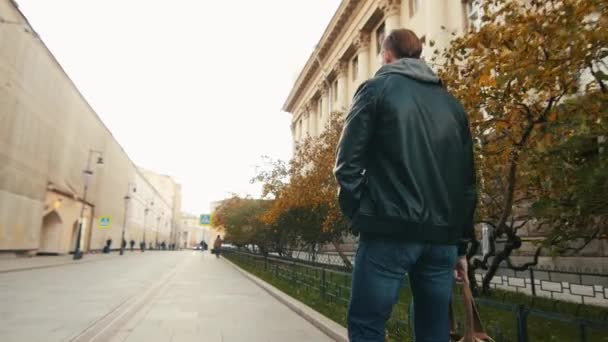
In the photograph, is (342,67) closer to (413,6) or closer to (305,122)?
(413,6)

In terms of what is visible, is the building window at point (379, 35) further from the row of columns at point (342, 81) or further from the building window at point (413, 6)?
the building window at point (413, 6)

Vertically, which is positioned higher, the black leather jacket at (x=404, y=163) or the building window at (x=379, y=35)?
the building window at (x=379, y=35)

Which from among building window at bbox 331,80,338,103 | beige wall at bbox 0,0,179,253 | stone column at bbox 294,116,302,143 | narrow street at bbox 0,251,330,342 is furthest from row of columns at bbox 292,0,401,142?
beige wall at bbox 0,0,179,253

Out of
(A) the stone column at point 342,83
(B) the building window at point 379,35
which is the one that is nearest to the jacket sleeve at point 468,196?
(B) the building window at point 379,35

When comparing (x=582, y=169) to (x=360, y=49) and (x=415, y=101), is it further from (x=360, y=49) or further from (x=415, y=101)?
(x=360, y=49)

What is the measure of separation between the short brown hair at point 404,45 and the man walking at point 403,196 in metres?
0.14

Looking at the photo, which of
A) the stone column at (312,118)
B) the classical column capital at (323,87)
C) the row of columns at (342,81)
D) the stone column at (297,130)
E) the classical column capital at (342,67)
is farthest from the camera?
the stone column at (297,130)

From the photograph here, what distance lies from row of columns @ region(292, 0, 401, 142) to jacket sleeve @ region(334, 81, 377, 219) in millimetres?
17594

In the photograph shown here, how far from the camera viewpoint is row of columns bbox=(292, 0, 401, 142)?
2464 centimetres

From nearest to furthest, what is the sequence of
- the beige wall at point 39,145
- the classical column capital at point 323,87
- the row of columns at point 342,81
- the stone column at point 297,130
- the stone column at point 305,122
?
the beige wall at point 39,145 < the row of columns at point 342,81 < the classical column capital at point 323,87 < the stone column at point 305,122 < the stone column at point 297,130

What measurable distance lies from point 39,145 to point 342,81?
20.5 m

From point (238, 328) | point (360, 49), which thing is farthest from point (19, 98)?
point (238, 328)

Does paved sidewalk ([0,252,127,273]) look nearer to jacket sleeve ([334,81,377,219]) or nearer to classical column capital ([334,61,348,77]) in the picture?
jacket sleeve ([334,81,377,219])

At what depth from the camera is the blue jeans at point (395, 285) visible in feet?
6.31
